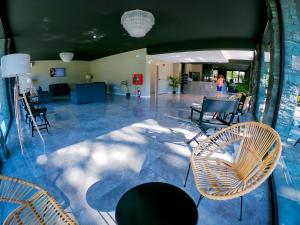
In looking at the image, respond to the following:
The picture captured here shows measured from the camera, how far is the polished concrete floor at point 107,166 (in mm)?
1882

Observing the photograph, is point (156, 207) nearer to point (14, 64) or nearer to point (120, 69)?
point (14, 64)

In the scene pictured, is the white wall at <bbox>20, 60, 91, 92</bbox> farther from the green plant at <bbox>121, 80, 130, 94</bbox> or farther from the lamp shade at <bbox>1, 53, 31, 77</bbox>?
the lamp shade at <bbox>1, 53, 31, 77</bbox>

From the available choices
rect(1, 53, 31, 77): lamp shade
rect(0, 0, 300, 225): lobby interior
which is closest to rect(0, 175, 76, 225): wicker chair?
rect(0, 0, 300, 225): lobby interior

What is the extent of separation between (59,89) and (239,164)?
38.9ft

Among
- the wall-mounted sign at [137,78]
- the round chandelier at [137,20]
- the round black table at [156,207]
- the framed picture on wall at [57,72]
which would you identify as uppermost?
the round chandelier at [137,20]

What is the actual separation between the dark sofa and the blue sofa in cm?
361

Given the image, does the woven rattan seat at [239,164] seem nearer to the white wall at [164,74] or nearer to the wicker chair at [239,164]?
the wicker chair at [239,164]

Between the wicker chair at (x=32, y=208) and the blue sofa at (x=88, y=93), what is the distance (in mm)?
7128

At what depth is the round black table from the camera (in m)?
1.21

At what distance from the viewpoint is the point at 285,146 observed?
7.04 feet

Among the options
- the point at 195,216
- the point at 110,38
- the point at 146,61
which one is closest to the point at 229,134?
the point at 195,216

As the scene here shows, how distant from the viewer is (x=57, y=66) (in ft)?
39.4

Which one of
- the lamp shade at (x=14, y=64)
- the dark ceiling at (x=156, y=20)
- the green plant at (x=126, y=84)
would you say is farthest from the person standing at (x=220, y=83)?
the lamp shade at (x=14, y=64)

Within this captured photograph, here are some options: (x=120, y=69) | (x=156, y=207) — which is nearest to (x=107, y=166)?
(x=156, y=207)
